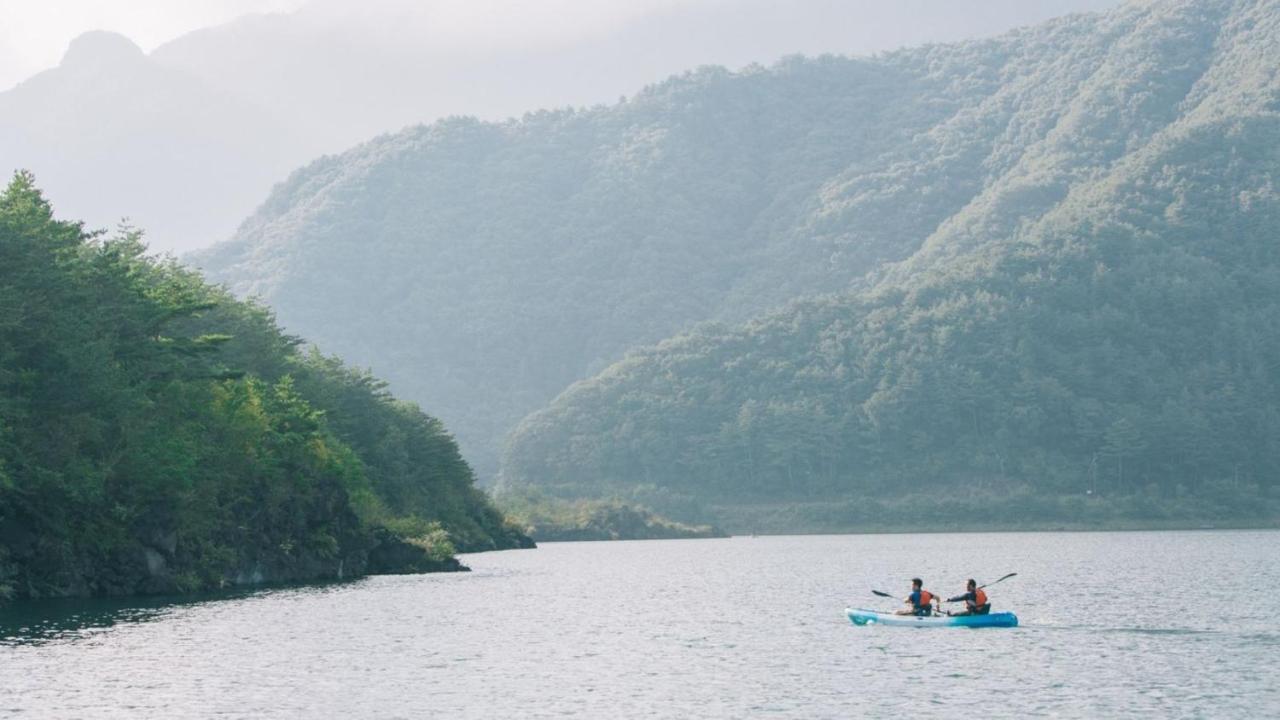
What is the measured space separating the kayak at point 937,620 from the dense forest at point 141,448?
3348 centimetres

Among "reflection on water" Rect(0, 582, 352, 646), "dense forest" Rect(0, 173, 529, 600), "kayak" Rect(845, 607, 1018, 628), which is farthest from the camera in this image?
"dense forest" Rect(0, 173, 529, 600)

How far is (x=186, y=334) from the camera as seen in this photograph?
10375 cm

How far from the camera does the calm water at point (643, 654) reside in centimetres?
4094

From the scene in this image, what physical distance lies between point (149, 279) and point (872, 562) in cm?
5772

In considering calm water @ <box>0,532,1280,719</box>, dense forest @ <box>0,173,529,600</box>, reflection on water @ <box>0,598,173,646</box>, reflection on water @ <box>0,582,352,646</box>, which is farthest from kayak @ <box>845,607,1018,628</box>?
dense forest @ <box>0,173,529,600</box>

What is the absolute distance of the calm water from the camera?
134ft

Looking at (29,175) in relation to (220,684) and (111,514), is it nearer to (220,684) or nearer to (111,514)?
(111,514)

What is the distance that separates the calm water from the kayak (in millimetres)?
500

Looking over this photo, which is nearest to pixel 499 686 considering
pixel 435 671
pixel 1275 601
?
pixel 435 671

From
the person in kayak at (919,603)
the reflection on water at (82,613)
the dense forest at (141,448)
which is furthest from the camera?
the dense forest at (141,448)

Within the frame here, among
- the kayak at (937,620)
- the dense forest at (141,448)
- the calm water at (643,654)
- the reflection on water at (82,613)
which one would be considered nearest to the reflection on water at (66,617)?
the reflection on water at (82,613)

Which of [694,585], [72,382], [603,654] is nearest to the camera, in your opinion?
[603,654]

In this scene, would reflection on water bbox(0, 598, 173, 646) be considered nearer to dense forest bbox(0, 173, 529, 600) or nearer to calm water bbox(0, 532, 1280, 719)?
calm water bbox(0, 532, 1280, 719)

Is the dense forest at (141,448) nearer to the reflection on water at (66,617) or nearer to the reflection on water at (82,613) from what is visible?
the reflection on water at (82,613)
